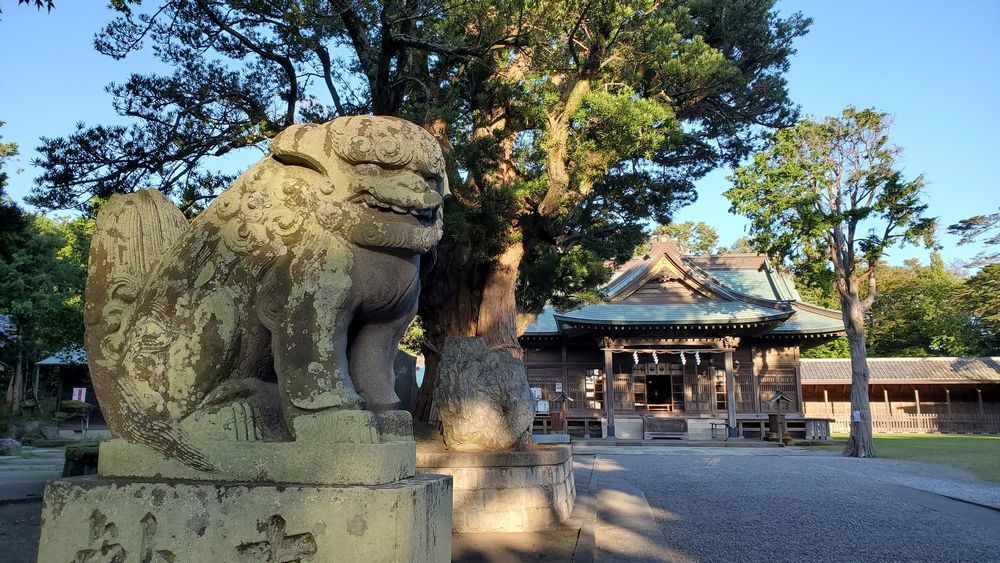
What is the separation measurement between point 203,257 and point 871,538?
7.69 m

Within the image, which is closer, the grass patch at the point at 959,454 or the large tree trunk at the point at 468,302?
the large tree trunk at the point at 468,302

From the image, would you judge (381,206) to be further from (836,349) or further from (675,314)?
(836,349)

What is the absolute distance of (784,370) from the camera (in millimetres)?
22422

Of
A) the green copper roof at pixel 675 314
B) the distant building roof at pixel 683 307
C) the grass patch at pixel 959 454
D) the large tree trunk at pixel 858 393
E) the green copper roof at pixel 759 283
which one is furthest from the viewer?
the green copper roof at pixel 759 283

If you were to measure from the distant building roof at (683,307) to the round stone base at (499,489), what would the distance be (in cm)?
1439

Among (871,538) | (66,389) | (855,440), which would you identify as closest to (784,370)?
(855,440)

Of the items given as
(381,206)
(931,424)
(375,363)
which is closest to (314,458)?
(375,363)

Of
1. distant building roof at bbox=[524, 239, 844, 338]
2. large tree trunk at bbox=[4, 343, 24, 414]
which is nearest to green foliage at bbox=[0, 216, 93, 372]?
large tree trunk at bbox=[4, 343, 24, 414]

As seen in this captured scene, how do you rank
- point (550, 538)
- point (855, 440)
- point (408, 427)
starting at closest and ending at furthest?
point (408, 427), point (550, 538), point (855, 440)

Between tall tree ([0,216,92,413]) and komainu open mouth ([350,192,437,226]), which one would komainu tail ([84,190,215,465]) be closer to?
komainu open mouth ([350,192,437,226])

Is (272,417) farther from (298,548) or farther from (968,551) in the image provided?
(968,551)

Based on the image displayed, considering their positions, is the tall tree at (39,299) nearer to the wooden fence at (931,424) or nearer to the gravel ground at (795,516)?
the gravel ground at (795,516)

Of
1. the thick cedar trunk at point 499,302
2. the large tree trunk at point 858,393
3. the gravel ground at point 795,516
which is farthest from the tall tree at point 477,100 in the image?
the large tree trunk at point 858,393

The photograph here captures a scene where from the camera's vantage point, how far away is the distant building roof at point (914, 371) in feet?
83.7
